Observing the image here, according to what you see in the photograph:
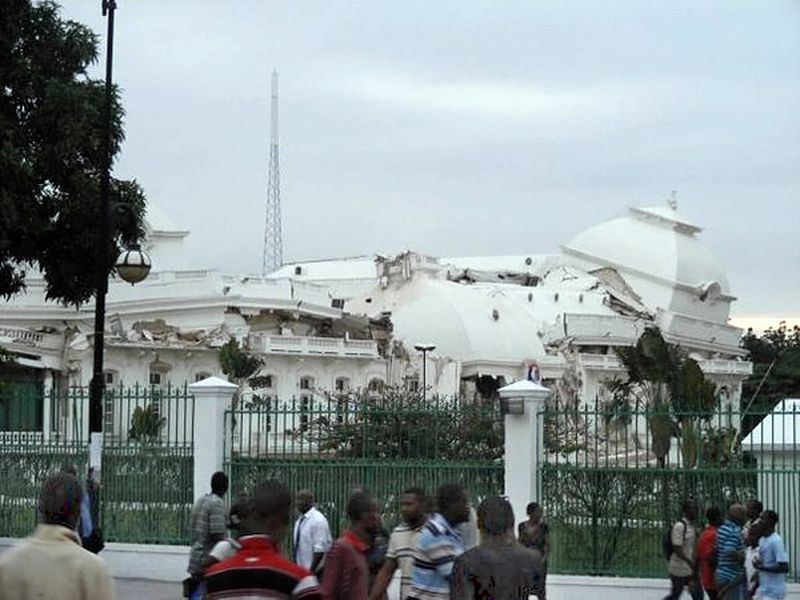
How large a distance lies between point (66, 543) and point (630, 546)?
13.1m

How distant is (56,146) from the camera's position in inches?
947

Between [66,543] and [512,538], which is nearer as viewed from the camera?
[66,543]

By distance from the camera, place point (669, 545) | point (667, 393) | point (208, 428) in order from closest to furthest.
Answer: point (669, 545), point (208, 428), point (667, 393)

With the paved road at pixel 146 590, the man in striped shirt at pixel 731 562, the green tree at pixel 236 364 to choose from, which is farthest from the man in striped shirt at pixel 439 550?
the green tree at pixel 236 364

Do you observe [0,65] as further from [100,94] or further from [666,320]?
[666,320]

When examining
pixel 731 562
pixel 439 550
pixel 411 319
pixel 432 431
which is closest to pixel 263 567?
pixel 439 550

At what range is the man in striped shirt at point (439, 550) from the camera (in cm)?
949

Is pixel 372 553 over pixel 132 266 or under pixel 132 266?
under

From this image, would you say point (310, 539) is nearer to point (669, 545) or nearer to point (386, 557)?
point (386, 557)

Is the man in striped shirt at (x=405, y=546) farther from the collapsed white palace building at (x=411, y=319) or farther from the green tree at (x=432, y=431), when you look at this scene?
the collapsed white palace building at (x=411, y=319)

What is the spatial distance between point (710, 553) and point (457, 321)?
61.6m

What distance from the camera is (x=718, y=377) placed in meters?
76.6

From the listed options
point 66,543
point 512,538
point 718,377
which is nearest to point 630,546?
point 512,538

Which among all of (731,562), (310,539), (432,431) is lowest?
(731,562)
